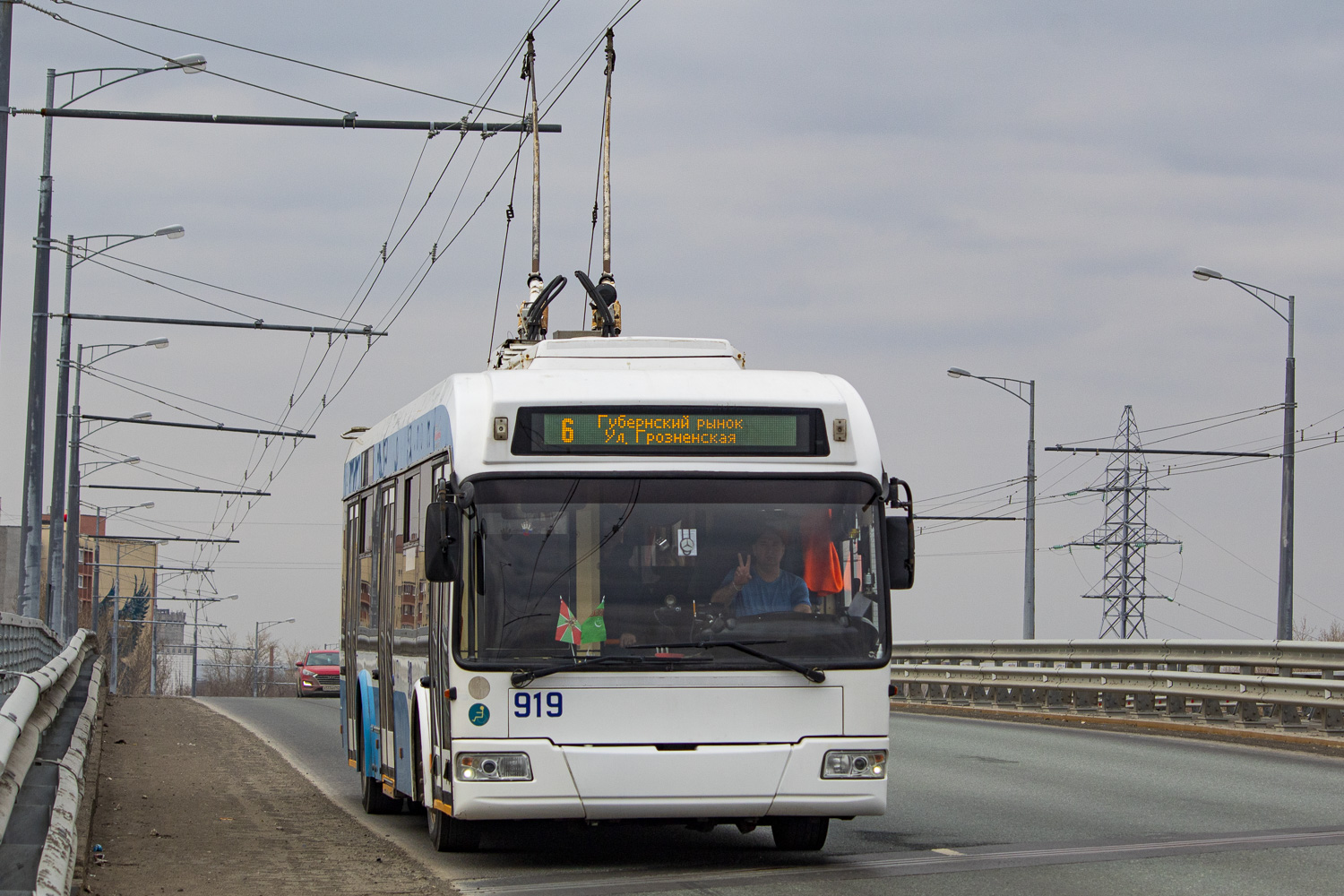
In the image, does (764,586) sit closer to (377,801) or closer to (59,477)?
(377,801)

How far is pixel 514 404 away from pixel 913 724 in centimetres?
1465

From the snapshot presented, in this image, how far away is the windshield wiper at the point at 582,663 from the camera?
9266 millimetres

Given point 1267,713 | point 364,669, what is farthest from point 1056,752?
point 364,669

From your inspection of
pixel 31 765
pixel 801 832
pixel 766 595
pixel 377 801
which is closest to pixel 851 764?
pixel 766 595

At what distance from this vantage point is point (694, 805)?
365 inches

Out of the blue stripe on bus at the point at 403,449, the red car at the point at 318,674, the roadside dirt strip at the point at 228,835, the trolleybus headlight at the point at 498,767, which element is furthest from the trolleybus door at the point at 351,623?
the red car at the point at 318,674

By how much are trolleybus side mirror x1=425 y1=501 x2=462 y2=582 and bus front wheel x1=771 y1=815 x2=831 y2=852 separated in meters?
2.49

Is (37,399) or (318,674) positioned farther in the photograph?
(318,674)

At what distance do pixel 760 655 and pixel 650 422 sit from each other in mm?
1383

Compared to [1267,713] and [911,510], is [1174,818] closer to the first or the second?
[911,510]

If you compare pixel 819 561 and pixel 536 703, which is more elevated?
pixel 819 561

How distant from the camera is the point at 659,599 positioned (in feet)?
30.9

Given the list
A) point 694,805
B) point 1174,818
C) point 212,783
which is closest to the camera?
point 694,805

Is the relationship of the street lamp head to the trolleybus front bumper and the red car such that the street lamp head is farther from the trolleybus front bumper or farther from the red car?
the red car
